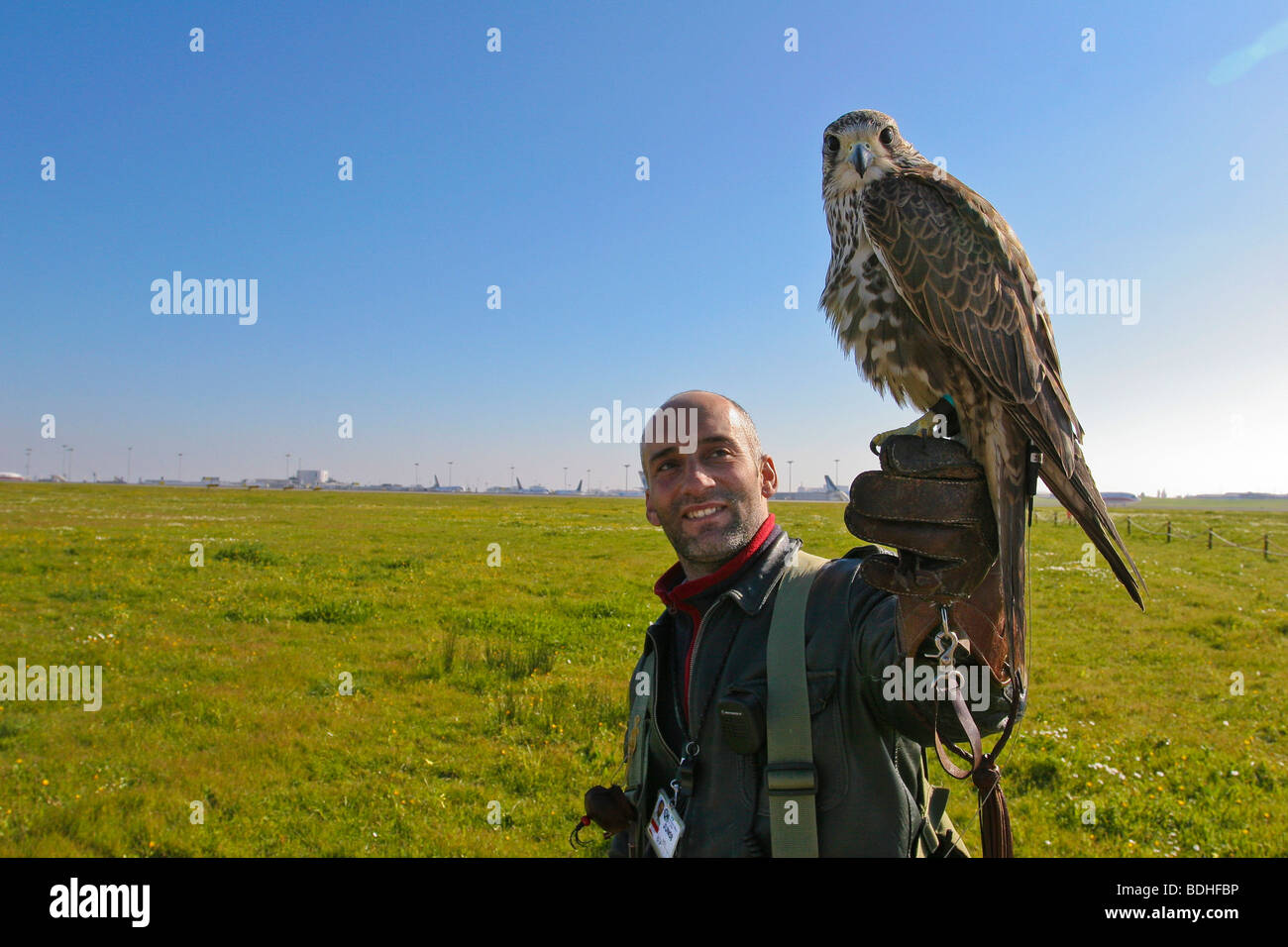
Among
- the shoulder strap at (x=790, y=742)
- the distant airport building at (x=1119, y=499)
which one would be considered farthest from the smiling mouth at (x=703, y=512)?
the distant airport building at (x=1119, y=499)

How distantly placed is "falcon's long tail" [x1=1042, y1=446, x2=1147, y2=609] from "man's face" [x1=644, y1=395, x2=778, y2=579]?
1243mm

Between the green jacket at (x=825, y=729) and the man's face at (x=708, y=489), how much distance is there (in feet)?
0.83

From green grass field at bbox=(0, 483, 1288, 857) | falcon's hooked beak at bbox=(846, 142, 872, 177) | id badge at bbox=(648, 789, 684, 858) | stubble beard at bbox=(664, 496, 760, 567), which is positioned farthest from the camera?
green grass field at bbox=(0, 483, 1288, 857)

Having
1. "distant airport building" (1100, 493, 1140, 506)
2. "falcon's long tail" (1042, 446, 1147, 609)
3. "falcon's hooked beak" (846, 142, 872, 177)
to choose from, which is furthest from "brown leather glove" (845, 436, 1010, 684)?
"distant airport building" (1100, 493, 1140, 506)

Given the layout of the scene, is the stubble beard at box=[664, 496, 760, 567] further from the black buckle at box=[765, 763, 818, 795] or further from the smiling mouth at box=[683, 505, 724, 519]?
the black buckle at box=[765, 763, 818, 795]

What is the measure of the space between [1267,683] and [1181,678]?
96 cm

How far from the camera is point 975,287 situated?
9.52 feet

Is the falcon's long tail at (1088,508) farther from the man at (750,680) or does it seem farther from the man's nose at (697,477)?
the man's nose at (697,477)

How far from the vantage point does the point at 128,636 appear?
10.4 meters

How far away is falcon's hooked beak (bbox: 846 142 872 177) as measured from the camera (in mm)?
3289

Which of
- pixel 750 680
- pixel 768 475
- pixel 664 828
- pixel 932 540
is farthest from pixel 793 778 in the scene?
pixel 768 475

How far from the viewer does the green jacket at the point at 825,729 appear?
93.1 inches
